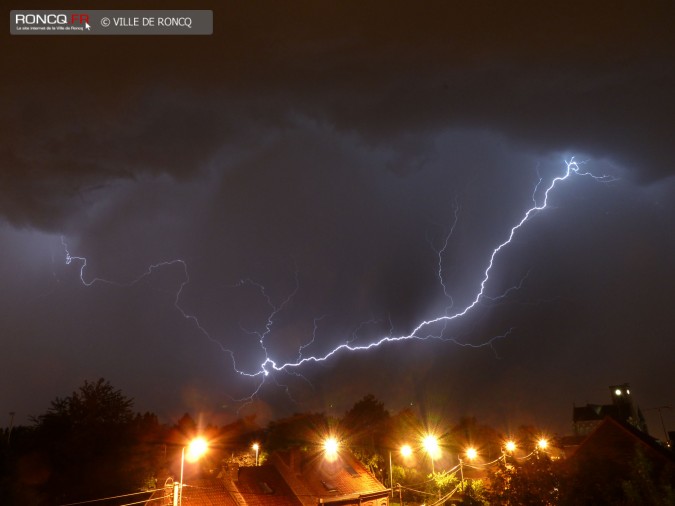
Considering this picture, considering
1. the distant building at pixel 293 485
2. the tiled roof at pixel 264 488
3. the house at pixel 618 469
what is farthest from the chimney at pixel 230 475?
the house at pixel 618 469

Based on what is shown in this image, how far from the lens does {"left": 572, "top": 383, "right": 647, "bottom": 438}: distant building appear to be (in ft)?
283

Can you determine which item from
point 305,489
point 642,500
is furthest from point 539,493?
point 305,489

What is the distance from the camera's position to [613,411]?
8769 cm

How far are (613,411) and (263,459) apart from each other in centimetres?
6927

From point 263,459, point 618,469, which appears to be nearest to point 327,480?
point 618,469

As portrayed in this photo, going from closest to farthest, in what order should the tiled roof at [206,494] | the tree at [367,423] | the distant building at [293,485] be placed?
the tiled roof at [206,494], the distant building at [293,485], the tree at [367,423]

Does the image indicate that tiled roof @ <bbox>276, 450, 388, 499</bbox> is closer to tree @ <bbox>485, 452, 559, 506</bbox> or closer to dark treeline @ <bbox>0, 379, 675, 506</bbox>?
dark treeline @ <bbox>0, 379, 675, 506</bbox>

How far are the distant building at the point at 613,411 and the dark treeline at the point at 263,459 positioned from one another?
85.6 feet

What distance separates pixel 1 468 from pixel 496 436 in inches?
2818

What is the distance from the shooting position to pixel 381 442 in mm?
63750

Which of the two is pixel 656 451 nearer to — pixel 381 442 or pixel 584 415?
pixel 381 442

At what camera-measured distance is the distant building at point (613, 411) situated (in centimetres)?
8612

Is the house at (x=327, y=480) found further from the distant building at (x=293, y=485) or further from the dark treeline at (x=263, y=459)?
the dark treeline at (x=263, y=459)

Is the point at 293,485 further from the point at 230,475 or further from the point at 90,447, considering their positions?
the point at 90,447
